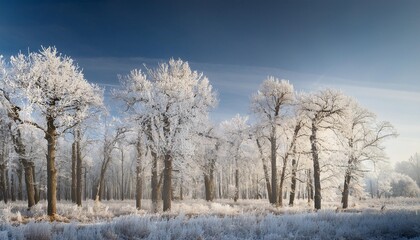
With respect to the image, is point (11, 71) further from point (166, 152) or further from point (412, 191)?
point (412, 191)

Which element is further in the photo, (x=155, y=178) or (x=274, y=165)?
(x=274, y=165)

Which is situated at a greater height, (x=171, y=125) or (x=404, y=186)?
(x=171, y=125)

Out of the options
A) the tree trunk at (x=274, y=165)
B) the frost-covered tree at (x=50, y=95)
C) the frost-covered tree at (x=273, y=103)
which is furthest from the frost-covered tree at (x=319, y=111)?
the frost-covered tree at (x=50, y=95)

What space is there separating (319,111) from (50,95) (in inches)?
712

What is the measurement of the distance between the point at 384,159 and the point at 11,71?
29.8 metres

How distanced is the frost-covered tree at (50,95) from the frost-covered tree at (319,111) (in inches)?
622

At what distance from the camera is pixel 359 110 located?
3130cm

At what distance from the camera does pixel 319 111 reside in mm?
25172

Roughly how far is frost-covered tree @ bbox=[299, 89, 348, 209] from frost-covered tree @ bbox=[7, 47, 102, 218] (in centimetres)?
1581

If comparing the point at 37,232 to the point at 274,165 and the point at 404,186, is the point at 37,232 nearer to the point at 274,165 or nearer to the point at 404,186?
the point at 274,165

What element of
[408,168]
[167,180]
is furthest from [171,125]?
[408,168]

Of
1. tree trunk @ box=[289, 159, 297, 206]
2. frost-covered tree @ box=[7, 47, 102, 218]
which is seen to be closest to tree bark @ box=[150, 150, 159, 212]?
frost-covered tree @ box=[7, 47, 102, 218]

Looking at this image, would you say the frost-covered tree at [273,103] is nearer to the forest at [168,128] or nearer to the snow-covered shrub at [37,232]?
the forest at [168,128]

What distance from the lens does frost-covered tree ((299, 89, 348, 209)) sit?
24.9m
